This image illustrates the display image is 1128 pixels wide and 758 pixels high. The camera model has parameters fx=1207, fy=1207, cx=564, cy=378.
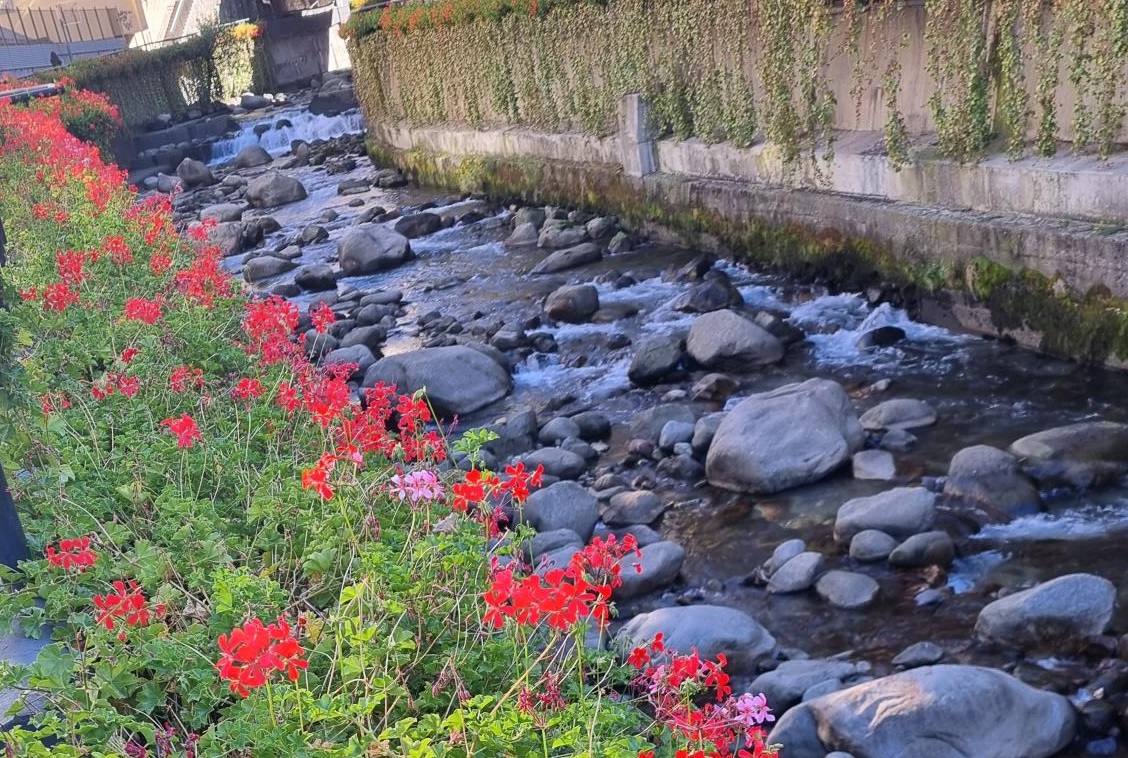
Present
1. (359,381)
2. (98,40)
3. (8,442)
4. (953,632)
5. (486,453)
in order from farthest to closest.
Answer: (98,40) < (359,381) < (486,453) < (953,632) < (8,442)

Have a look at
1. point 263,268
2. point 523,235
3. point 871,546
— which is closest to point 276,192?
point 263,268

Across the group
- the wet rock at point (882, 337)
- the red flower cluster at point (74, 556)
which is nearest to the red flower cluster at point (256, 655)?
the red flower cluster at point (74, 556)

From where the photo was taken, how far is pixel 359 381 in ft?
34.2

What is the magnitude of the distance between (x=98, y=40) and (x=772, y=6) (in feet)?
159

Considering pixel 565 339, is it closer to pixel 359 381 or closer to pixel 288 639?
pixel 359 381

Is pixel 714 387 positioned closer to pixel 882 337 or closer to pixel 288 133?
pixel 882 337

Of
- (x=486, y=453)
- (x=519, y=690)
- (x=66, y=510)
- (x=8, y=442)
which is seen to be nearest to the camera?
(x=519, y=690)

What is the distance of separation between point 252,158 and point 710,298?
1873 centimetres

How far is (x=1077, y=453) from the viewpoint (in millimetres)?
6684

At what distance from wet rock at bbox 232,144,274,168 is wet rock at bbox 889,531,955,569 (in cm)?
2344

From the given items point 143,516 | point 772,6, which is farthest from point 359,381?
point 143,516

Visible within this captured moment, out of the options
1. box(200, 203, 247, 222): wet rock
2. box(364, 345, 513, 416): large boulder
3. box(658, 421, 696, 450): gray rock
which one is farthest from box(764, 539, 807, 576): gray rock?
box(200, 203, 247, 222): wet rock

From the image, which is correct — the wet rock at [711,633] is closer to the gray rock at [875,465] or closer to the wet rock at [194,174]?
the gray rock at [875,465]

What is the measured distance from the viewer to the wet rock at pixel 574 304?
11.5 m
